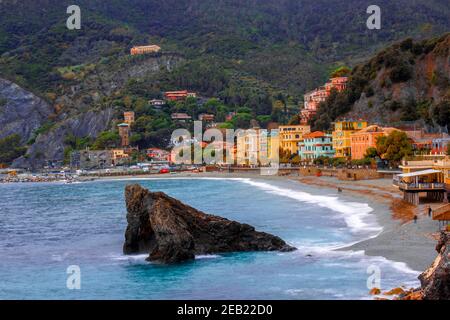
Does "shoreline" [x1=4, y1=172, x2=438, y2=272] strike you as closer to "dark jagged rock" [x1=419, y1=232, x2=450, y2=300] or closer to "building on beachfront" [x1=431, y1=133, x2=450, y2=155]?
"dark jagged rock" [x1=419, y1=232, x2=450, y2=300]

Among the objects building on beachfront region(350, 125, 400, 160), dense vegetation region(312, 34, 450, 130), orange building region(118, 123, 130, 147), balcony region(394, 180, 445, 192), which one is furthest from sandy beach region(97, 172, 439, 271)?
orange building region(118, 123, 130, 147)

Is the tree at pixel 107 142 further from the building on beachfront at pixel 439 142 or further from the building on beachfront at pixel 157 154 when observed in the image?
the building on beachfront at pixel 439 142

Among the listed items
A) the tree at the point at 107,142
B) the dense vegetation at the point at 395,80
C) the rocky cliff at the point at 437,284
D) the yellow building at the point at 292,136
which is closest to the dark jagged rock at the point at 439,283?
the rocky cliff at the point at 437,284

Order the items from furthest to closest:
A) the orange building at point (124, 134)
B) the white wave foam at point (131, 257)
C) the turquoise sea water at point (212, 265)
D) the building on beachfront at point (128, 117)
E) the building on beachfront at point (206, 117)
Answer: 1. the building on beachfront at point (206, 117)
2. the building on beachfront at point (128, 117)
3. the orange building at point (124, 134)
4. the white wave foam at point (131, 257)
5. the turquoise sea water at point (212, 265)

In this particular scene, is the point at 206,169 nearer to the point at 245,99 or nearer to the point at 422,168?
the point at 245,99

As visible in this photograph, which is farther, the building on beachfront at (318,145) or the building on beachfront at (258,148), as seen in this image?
the building on beachfront at (258,148)

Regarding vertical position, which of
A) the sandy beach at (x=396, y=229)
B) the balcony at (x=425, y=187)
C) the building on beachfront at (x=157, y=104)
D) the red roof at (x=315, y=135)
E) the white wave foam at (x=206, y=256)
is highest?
the building on beachfront at (x=157, y=104)
